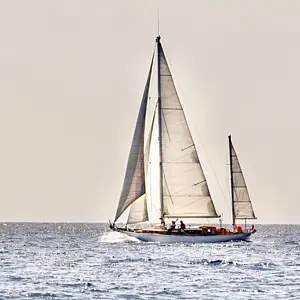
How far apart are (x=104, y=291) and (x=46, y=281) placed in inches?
252

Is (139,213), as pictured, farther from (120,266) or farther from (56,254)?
(120,266)

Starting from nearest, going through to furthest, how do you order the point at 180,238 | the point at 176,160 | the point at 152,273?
1. the point at 152,273
2. the point at 180,238
3. the point at 176,160

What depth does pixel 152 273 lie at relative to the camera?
64.3 metres

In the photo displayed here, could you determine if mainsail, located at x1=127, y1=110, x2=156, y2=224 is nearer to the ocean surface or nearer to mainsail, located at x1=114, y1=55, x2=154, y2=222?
mainsail, located at x1=114, y1=55, x2=154, y2=222

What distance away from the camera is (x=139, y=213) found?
97.9 meters

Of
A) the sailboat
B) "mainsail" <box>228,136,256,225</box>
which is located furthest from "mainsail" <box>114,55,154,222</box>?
"mainsail" <box>228,136,256,225</box>

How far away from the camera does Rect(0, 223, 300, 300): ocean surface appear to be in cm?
5338

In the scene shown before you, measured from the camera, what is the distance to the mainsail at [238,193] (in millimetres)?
108188

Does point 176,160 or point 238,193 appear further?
point 238,193

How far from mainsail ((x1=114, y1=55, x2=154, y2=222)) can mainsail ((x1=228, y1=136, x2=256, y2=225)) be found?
14.1m

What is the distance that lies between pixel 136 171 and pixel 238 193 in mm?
15465

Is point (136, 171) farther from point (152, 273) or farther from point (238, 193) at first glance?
point (152, 273)

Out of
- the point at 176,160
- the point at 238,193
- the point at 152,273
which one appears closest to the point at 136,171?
the point at 176,160

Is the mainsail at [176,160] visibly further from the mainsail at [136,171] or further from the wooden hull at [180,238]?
the wooden hull at [180,238]
